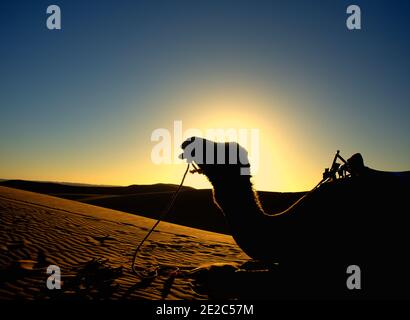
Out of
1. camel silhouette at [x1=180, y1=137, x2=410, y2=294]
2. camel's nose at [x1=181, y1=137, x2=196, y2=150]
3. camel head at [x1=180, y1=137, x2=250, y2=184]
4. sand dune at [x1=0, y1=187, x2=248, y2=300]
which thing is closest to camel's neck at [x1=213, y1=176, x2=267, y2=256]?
camel silhouette at [x1=180, y1=137, x2=410, y2=294]

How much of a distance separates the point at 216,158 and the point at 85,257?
4.12m

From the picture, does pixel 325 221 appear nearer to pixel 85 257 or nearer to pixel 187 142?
pixel 187 142

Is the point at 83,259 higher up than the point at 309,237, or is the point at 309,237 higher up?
the point at 309,237

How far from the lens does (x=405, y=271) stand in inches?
202

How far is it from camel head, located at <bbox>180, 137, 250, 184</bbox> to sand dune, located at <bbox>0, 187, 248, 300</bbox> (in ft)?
6.95

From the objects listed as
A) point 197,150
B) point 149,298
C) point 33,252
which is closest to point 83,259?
point 33,252

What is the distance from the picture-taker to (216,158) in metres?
5.86

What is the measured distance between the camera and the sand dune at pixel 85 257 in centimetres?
508

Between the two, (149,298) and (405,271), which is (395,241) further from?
(149,298)

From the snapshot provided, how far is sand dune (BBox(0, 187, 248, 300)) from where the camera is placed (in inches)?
200

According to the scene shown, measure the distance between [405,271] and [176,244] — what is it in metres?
7.28

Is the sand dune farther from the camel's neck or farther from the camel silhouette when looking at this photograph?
the camel silhouette

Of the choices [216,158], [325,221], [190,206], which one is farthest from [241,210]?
[190,206]
